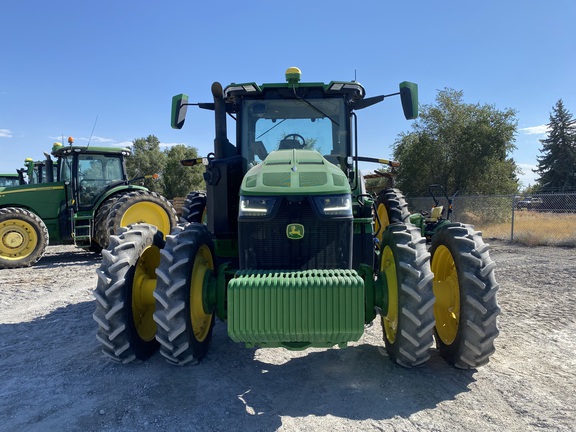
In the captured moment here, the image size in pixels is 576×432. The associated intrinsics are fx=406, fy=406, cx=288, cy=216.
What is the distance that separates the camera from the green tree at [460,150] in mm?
19438

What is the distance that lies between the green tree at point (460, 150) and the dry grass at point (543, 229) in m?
5.95

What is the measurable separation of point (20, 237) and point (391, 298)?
9.33 m

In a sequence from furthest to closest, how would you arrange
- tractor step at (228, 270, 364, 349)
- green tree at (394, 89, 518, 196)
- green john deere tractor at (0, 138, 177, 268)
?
1. green tree at (394, 89, 518, 196)
2. green john deere tractor at (0, 138, 177, 268)
3. tractor step at (228, 270, 364, 349)

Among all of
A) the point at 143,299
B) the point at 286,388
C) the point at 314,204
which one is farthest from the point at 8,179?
the point at 286,388

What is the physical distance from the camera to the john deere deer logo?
3.50 metres

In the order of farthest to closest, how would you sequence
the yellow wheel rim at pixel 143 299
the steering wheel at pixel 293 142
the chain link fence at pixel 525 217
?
1. the chain link fence at pixel 525 217
2. the steering wheel at pixel 293 142
3. the yellow wheel rim at pixel 143 299

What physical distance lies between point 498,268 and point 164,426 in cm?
803

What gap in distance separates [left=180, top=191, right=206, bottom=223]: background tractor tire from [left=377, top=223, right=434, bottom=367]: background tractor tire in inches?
134

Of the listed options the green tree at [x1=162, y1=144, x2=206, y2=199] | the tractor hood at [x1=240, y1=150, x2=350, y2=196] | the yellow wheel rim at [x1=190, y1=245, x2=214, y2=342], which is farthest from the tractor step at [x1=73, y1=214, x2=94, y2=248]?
the green tree at [x1=162, y1=144, x2=206, y2=199]

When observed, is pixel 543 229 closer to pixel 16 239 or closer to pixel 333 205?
Result: pixel 333 205

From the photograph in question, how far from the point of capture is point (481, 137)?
19.4m

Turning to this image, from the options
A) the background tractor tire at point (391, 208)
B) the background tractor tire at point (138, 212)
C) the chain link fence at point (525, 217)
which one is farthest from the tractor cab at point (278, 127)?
the chain link fence at point (525, 217)

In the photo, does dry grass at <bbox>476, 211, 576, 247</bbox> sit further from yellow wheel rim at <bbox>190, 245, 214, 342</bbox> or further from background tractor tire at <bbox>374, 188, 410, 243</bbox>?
yellow wheel rim at <bbox>190, 245, 214, 342</bbox>

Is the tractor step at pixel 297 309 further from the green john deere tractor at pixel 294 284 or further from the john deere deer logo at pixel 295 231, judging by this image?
the john deere deer logo at pixel 295 231
